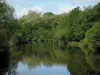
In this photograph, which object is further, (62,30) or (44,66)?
(62,30)

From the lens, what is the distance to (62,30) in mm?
91312

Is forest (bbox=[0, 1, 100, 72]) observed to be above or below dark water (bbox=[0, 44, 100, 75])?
above

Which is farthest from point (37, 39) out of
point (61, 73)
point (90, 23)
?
point (61, 73)

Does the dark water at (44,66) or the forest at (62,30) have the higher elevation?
the forest at (62,30)

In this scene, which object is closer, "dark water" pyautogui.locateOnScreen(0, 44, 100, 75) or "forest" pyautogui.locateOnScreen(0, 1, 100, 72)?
"dark water" pyautogui.locateOnScreen(0, 44, 100, 75)

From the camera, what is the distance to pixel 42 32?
119 meters

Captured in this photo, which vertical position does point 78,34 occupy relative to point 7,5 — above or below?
below

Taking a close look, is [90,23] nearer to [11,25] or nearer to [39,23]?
[11,25]

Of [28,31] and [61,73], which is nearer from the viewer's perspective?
[61,73]

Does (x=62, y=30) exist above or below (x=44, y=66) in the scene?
above

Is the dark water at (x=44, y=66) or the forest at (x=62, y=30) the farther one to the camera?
the forest at (x=62, y=30)

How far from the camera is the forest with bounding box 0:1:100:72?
54812mm

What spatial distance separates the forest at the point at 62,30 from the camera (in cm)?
5481

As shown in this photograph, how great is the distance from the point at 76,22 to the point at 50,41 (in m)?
30.6
